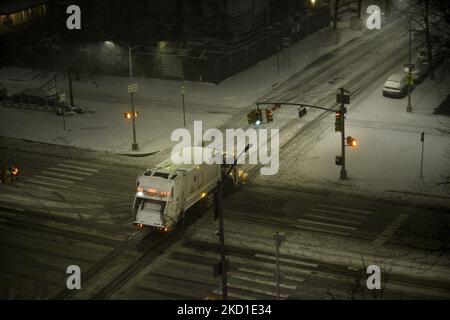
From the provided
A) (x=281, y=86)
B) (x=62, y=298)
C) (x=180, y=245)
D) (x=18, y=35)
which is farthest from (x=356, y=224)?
(x=18, y=35)

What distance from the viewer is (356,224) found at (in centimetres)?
4162

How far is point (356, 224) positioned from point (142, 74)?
36.7m

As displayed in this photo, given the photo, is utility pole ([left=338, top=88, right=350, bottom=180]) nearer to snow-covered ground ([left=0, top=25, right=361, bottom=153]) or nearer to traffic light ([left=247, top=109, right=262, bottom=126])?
traffic light ([left=247, top=109, right=262, bottom=126])

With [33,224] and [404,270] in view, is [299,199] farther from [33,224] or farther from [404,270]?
[33,224]

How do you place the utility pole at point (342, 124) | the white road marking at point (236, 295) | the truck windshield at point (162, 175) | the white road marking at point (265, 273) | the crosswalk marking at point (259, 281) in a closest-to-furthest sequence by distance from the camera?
the white road marking at point (236, 295) < the crosswalk marking at point (259, 281) < the white road marking at point (265, 273) < the truck windshield at point (162, 175) < the utility pole at point (342, 124)

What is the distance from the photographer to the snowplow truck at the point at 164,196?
130ft

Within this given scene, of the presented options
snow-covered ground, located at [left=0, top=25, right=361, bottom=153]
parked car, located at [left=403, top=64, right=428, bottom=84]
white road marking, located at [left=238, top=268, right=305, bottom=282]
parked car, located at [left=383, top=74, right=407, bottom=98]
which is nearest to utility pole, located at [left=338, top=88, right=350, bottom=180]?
snow-covered ground, located at [left=0, top=25, right=361, bottom=153]

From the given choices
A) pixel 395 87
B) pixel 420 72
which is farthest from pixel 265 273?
pixel 420 72

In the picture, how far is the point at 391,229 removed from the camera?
134 ft

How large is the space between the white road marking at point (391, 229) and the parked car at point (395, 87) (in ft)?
73.5

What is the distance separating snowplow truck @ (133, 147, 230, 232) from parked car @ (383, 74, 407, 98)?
26538 millimetres

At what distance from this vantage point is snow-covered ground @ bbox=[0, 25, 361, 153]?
5762 cm
